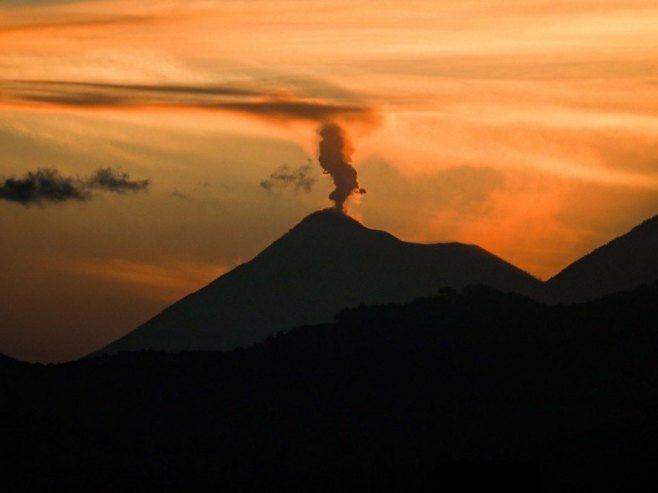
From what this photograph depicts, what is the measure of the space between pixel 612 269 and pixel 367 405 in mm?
60120

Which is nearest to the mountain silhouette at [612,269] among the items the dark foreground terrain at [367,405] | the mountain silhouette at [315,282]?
the mountain silhouette at [315,282]

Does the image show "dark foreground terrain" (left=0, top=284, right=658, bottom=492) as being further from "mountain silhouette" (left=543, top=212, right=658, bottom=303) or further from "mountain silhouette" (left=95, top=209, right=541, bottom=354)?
"mountain silhouette" (left=95, top=209, right=541, bottom=354)

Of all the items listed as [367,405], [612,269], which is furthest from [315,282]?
[367,405]

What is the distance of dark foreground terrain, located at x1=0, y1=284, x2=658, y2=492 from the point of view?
82250mm

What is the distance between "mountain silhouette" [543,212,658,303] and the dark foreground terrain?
120 feet

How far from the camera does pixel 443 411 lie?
295 ft

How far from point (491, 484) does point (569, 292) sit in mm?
104144

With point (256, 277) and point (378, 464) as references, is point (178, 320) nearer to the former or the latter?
point (256, 277)

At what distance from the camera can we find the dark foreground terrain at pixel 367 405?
8225cm

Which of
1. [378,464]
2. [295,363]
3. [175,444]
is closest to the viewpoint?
[378,464]

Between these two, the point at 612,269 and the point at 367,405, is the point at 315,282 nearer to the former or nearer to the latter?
the point at 612,269

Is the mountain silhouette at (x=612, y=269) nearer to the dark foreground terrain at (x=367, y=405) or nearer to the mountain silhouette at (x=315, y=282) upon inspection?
the mountain silhouette at (x=315, y=282)

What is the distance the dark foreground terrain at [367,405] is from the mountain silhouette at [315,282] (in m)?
69.1

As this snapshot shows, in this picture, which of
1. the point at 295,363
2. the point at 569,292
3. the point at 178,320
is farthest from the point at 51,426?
the point at 178,320
